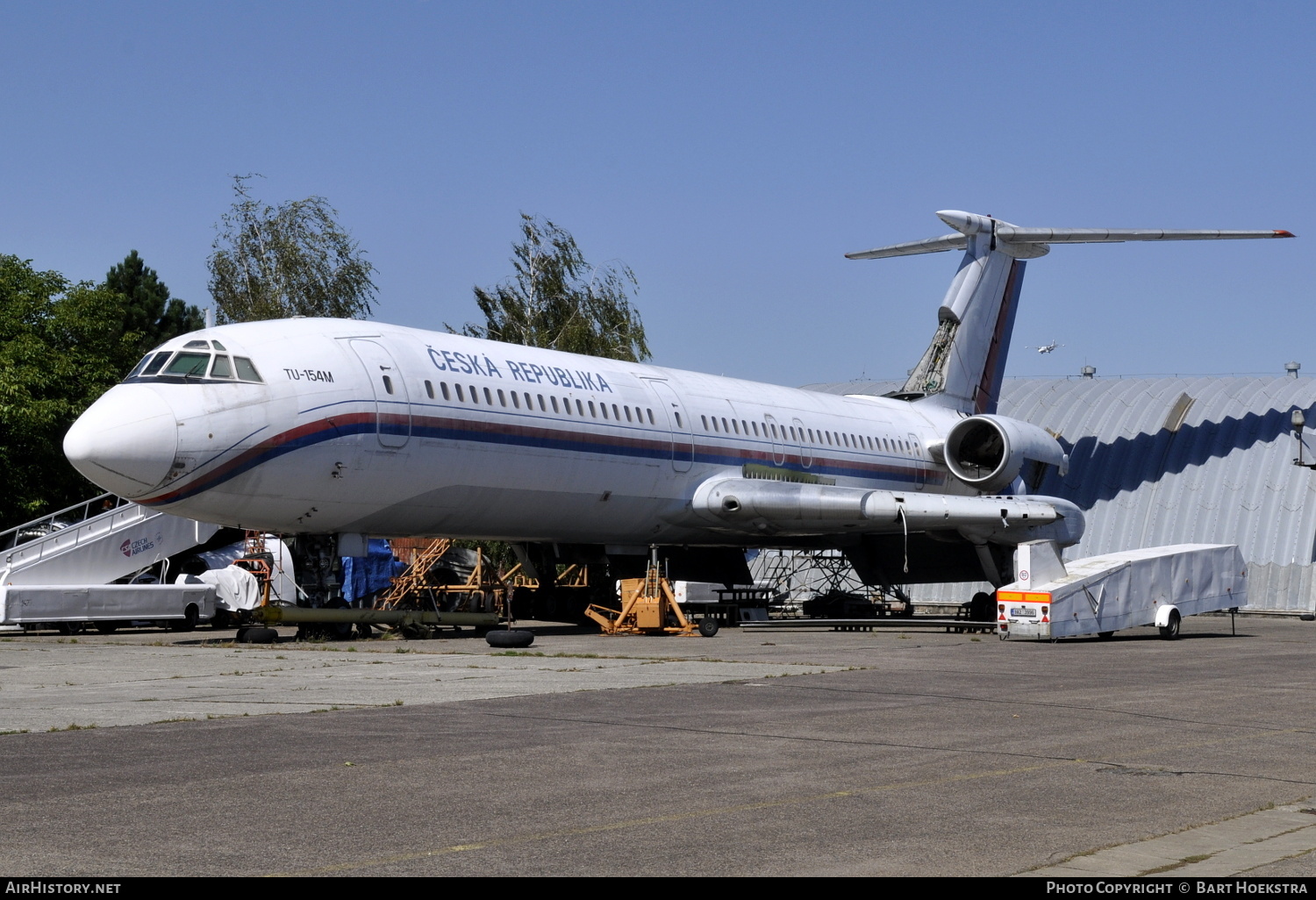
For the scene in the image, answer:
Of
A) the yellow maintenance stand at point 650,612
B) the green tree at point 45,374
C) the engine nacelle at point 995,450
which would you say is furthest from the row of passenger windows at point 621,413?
the green tree at point 45,374

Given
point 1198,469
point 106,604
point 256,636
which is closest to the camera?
point 256,636

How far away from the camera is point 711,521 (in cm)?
2989

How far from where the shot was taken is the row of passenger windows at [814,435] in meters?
30.8

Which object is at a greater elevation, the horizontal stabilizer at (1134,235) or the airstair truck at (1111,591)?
the horizontal stabilizer at (1134,235)

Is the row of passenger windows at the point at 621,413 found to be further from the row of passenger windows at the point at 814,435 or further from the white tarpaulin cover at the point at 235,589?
the white tarpaulin cover at the point at 235,589

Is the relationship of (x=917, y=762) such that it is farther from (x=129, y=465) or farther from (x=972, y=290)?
(x=972, y=290)

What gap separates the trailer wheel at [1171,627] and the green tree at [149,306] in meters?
53.4

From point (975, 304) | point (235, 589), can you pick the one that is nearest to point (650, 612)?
point (235, 589)

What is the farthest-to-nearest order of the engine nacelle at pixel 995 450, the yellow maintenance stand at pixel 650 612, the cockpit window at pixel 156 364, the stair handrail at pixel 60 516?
the engine nacelle at pixel 995 450 < the stair handrail at pixel 60 516 < the yellow maintenance stand at pixel 650 612 < the cockpit window at pixel 156 364

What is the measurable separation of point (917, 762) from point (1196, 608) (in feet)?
64.6

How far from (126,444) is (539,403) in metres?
7.56

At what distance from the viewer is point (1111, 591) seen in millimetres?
25469

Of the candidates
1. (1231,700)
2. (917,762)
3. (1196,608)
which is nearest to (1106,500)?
(1196,608)

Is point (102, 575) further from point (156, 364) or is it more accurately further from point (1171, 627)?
point (1171, 627)
